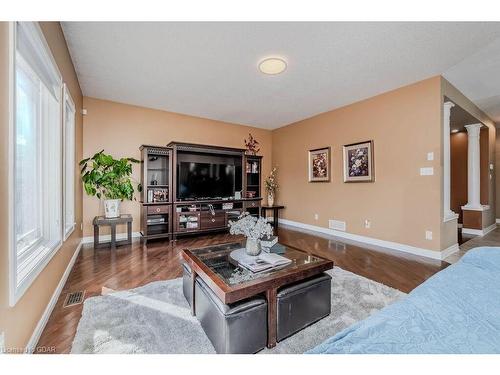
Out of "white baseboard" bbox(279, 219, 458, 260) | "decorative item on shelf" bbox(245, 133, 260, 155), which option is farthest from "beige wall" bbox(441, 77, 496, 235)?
"decorative item on shelf" bbox(245, 133, 260, 155)

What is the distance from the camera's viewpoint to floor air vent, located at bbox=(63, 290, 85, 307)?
6.39 ft

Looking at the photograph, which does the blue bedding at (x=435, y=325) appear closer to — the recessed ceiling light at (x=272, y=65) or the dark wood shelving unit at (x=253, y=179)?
the recessed ceiling light at (x=272, y=65)

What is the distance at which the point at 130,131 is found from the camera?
427 centimetres

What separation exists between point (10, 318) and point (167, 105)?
390cm

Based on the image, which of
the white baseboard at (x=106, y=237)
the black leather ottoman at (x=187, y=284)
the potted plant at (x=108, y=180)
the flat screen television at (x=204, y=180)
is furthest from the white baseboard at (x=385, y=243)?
the potted plant at (x=108, y=180)

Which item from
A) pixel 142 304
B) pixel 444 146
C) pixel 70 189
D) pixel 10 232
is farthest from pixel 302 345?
pixel 444 146

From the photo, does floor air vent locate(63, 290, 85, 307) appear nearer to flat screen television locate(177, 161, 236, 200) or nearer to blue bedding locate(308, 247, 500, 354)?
blue bedding locate(308, 247, 500, 354)

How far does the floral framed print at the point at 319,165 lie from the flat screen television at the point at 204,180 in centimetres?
175

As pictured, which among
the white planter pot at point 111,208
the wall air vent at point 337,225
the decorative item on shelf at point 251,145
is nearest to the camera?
the white planter pot at point 111,208

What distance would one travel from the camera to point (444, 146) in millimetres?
3240

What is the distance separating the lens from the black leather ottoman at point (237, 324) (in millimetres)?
1288

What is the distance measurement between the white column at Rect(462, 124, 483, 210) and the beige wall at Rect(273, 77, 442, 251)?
2.43m

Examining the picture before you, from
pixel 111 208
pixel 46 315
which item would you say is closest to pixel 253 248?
pixel 46 315

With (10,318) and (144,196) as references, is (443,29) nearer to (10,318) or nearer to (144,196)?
(10,318)
